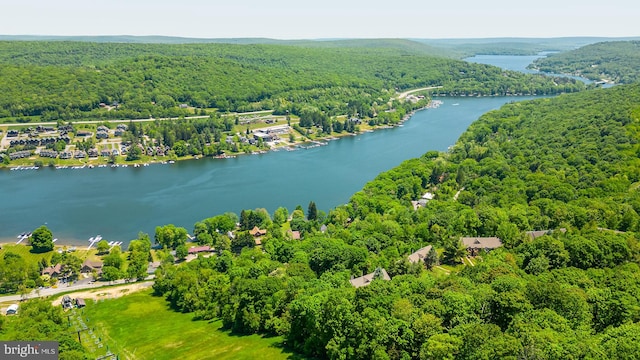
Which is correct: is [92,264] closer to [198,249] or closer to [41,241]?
[41,241]

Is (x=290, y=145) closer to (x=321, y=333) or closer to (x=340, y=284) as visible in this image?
(x=340, y=284)

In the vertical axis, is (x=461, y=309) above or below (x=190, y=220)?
above

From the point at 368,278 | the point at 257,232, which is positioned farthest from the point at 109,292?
the point at 368,278

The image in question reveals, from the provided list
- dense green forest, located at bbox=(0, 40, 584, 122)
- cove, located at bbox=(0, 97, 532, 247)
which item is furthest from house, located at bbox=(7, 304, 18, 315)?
dense green forest, located at bbox=(0, 40, 584, 122)

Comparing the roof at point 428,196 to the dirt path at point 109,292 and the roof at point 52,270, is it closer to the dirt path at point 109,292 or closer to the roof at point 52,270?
the dirt path at point 109,292

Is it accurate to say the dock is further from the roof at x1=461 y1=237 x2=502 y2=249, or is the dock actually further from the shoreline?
the roof at x1=461 y1=237 x2=502 y2=249

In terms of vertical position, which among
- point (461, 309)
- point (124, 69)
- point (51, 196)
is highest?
point (124, 69)

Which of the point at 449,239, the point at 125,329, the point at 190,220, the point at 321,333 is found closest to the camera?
the point at 321,333

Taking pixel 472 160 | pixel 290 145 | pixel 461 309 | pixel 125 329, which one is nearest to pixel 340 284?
pixel 461 309
